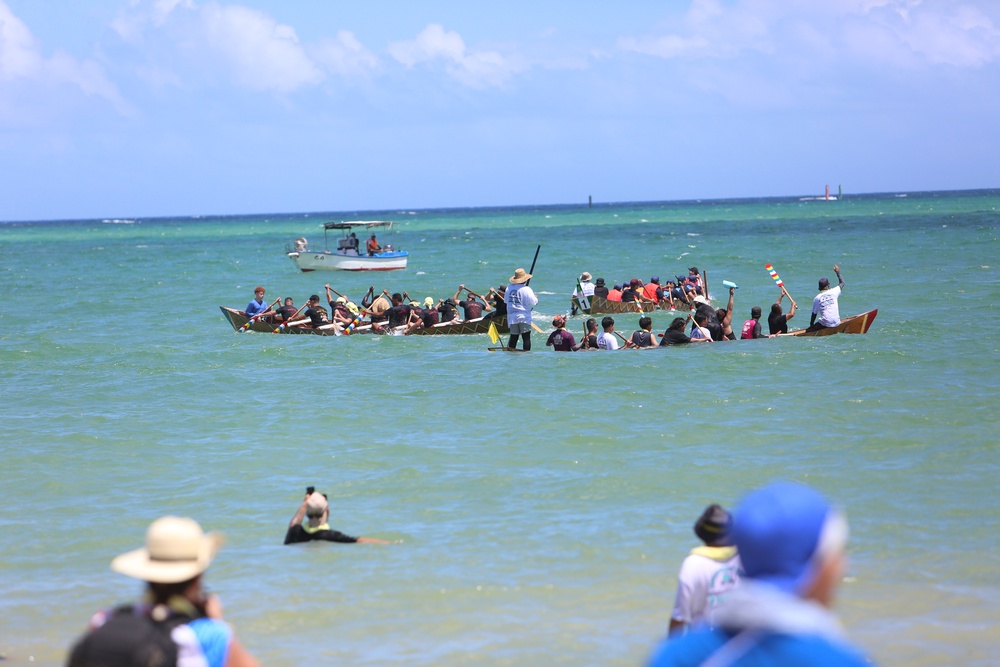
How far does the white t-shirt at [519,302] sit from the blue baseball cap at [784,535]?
17.8 metres

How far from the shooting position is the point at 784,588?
2.31 meters

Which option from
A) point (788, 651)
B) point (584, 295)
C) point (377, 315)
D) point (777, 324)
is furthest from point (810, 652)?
point (584, 295)

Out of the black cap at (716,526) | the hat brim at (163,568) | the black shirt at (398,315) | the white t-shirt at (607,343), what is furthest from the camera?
the black shirt at (398,315)

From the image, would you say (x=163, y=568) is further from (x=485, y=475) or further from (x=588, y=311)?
(x=588, y=311)

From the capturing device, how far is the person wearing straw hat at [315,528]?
10.0m

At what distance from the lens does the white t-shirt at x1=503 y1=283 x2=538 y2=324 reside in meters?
20.2

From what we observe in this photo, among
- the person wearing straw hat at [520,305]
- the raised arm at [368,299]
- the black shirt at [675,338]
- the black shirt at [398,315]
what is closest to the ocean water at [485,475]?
the black shirt at [675,338]

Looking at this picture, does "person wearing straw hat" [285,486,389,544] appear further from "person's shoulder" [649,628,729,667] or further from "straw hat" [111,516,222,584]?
"person's shoulder" [649,628,729,667]

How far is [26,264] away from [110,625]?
70.1 m

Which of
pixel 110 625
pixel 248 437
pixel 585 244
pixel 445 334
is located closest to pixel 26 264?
pixel 585 244

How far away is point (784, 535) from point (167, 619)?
88.6 inches

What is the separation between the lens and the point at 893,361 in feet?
62.7

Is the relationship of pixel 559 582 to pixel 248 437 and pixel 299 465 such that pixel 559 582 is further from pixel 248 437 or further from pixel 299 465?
pixel 248 437

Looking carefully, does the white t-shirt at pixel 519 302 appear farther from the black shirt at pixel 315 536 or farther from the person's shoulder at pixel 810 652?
the person's shoulder at pixel 810 652
